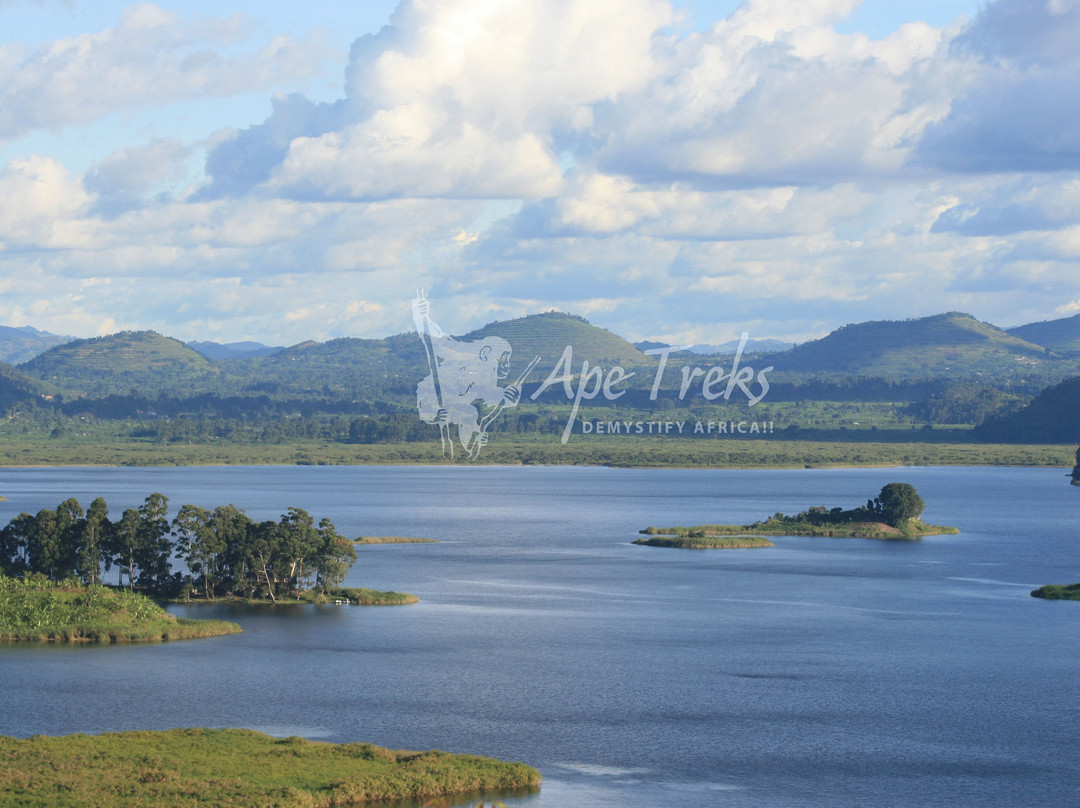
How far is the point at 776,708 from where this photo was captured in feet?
220

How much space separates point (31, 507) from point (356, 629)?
319 feet

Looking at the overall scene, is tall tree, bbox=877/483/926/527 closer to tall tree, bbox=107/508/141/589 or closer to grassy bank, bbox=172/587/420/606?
grassy bank, bbox=172/587/420/606

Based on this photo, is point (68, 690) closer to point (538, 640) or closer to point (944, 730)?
point (538, 640)

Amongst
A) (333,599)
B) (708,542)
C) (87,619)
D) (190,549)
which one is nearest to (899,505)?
(708,542)

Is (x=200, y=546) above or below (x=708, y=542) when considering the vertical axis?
above

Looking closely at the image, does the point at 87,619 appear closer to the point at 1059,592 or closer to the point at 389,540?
the point at 389,540

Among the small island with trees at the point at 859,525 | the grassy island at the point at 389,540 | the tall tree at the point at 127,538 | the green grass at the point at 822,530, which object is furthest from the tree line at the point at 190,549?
the green grass at the point at 822,530

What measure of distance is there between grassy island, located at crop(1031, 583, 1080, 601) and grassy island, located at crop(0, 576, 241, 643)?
62586 millimetres

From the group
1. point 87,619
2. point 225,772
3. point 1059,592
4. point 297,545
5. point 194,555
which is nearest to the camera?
point 225,772

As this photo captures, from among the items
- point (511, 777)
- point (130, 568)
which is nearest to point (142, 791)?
point (511, 777)

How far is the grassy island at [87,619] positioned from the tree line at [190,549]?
8631 mm

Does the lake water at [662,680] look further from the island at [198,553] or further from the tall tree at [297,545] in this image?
the tall tree at [297,545]

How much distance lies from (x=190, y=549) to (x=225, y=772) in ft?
159

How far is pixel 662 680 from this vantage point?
73.6 meters
